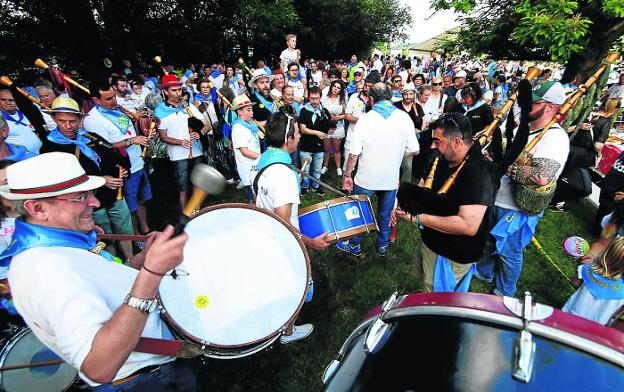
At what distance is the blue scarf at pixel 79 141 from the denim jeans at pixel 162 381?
255 cm

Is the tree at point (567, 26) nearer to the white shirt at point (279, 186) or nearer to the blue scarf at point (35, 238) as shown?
the white shirt at point (279, 186)

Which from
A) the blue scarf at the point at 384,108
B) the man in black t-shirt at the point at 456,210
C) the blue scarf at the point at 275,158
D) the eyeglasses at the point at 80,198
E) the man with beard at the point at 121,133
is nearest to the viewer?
the eyeglasses at the point at 80,198

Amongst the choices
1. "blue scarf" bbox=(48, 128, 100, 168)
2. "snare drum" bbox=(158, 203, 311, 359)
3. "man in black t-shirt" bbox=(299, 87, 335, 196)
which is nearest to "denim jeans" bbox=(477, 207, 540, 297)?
"snare drum" bbox=(158, 203, 311, 359)

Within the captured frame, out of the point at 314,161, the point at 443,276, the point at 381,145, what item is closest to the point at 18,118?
the point at 314,161

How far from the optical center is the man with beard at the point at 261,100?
230 inches

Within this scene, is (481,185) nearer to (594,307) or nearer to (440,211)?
(440,211)

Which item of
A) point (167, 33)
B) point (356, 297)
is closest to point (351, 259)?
point (356, 297)

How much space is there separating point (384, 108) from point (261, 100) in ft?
9.05

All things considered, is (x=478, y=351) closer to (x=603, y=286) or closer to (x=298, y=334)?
(x=603, y=286)

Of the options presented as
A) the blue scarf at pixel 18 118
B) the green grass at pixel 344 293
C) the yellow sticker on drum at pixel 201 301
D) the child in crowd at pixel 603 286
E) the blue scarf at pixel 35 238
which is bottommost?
the green grass at pixel 344 293

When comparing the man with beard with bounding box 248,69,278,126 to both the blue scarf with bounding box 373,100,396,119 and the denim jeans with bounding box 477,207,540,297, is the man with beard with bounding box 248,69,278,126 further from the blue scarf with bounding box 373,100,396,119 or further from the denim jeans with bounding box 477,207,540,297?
the denim jeans with bounding box 477,207,540,297

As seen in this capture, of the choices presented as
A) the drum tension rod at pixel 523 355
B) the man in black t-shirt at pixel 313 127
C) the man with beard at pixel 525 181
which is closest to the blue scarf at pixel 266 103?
the man in black t-shirt at pixel 313 127

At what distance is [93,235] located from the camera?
181cm

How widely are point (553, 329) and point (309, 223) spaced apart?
6.72 feet
